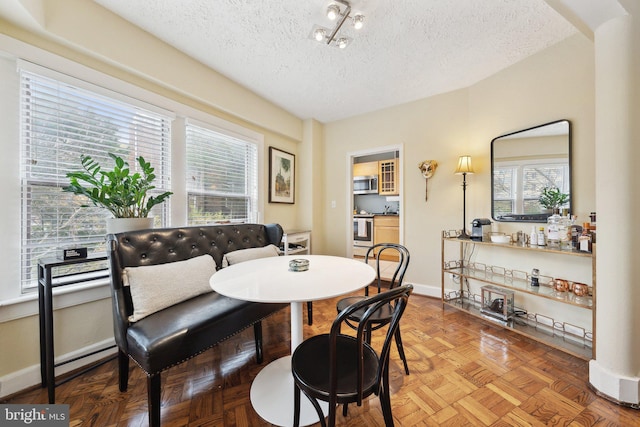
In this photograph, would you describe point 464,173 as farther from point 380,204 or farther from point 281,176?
point 380,204

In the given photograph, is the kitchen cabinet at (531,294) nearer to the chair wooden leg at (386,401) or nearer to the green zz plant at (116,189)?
the chair wooden leg at (386,401)

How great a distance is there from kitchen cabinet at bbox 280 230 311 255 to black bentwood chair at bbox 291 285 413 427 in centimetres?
200

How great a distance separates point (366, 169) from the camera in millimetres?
6227

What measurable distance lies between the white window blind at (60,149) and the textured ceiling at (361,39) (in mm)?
730

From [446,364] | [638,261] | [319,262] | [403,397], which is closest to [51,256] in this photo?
[319,262]

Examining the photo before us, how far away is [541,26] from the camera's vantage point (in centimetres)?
194

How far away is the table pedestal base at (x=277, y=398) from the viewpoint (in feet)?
4.23

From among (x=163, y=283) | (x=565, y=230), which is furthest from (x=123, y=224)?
(x=565, y=230)

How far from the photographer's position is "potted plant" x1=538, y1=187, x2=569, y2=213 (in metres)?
2.11

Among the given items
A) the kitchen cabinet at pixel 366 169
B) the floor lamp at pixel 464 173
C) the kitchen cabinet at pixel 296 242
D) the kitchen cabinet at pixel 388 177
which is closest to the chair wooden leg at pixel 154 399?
the kitchen cabinet at pixel 296 242

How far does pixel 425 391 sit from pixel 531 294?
142 centimetres

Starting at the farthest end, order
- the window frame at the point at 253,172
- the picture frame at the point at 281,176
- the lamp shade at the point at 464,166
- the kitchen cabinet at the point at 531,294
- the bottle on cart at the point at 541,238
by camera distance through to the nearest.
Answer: the picture frame at the point at 281,176
the lamp shade at the point at 464,166
the window frame at the point at 253,172
the bottle on cart at the point at 541,238
the kitchen cabinet at the point at 531,294

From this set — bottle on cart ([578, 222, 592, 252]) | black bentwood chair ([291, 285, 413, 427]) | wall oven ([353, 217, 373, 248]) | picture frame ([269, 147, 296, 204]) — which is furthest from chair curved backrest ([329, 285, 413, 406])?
wall oven ([353, 217, 373, 248])

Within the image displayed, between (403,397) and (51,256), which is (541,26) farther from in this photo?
(51,256)
